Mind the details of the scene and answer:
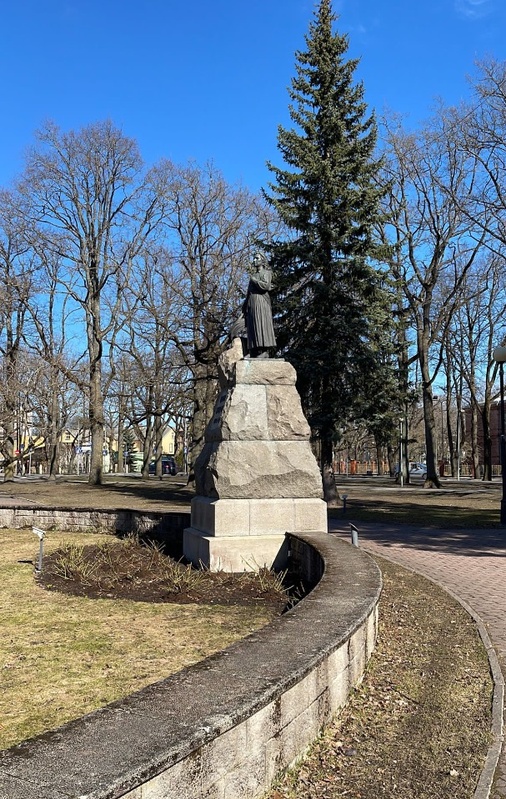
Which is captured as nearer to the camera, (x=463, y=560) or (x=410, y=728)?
(x=410, y=728)

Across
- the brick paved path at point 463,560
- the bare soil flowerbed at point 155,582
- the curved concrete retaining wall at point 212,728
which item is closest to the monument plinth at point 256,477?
the bare soil flowerbed at point 155,582

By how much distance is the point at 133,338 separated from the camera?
114 ft

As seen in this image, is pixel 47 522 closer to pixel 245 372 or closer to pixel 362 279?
pixel 245 372

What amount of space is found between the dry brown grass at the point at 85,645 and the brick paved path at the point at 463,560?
7.61 ft

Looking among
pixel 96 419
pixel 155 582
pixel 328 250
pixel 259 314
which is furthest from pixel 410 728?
pixel 96 419

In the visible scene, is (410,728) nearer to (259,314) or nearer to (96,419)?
(259,314)

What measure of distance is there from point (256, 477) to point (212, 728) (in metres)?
6.59

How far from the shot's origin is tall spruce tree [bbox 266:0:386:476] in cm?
1991

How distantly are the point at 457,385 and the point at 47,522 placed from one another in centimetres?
4048

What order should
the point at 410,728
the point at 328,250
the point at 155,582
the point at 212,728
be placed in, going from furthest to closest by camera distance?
1. the point at 328,250
2. the point at 155,582
3. the point at 410,728
4. the point at 212,728

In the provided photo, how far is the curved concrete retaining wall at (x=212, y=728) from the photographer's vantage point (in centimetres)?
210

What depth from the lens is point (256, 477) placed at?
9.04m

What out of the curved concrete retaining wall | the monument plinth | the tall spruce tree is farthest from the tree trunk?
the curved concrete retaining wall

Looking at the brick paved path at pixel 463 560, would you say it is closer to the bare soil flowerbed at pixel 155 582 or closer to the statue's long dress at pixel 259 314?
the bare soil flowerbed at pixel 155 582
